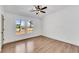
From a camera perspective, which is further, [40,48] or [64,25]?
[64,25]

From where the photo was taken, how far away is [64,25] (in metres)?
4.19

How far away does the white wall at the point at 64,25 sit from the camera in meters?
3.70

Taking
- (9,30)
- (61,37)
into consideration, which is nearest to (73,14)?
(61,37)

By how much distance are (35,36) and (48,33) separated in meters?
1.46

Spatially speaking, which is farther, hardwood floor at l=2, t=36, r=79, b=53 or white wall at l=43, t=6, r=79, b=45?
white wall at l=43, t=6, r=79, b=45

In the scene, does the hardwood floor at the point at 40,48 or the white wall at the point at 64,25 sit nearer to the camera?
the hardwood floor at the point at 40,48

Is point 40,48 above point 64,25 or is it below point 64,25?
below

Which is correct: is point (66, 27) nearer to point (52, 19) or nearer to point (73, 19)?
point (73, 19)

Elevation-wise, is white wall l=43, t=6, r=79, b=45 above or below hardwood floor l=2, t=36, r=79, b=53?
above

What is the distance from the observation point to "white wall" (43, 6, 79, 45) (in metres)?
3.70

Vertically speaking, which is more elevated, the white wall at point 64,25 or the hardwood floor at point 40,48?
the white wall at point 64,25
